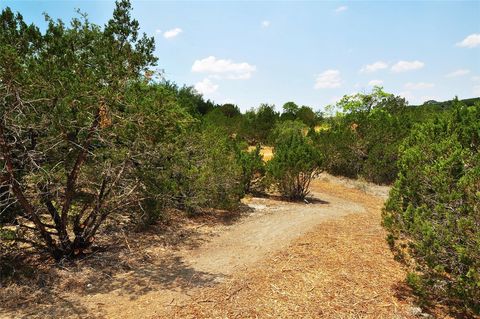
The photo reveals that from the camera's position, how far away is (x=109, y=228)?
8.23 m

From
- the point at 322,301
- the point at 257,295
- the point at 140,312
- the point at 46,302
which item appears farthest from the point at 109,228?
the point at 322,301

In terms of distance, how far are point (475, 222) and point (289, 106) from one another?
217 feet

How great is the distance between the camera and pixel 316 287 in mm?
5531

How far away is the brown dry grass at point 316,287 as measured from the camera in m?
4.89

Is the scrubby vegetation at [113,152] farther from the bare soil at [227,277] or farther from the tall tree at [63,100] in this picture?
the bare soil at [227,277]

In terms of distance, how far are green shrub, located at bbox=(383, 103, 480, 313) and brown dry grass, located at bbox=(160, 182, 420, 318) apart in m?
0.73

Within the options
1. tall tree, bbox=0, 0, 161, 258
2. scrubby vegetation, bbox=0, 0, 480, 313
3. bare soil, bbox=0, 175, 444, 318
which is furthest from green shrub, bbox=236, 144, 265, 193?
tall tree, bbox=0, 0, 161, 258

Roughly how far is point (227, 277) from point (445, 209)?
135 inches

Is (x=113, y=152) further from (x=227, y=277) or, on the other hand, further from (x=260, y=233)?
(x=260, y=233)

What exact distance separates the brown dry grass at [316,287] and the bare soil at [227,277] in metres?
Answer: 0.01

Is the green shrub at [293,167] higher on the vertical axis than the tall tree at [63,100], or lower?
lower

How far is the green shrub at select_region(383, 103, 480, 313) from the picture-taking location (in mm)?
4258

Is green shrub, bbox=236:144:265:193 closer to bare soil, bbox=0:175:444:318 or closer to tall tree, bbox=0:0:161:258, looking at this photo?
bare soil, bbox=0:175:444:318

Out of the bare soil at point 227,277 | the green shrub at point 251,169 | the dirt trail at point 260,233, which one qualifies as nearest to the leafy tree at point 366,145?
the dirt trail at point 260,233
